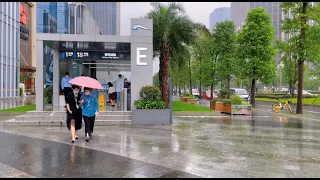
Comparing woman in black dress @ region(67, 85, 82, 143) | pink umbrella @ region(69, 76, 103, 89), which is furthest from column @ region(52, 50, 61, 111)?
pink umbrella @ region(69, 76, 103, 89)

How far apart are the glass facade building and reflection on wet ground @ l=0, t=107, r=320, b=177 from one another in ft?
107

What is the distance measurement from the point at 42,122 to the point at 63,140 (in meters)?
3.83

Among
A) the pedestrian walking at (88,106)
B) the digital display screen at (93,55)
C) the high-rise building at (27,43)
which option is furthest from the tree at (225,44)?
the high-rise building at (27,43)

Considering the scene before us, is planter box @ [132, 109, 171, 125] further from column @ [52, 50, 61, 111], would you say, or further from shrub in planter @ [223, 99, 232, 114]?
shrub in planter @ [223, 99, 232, 114]

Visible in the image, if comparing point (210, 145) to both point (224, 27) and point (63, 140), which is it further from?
point (224, 27)

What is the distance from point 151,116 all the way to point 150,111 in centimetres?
23

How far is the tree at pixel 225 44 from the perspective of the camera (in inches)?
1305

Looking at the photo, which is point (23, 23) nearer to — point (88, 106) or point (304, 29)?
point (304, 29)

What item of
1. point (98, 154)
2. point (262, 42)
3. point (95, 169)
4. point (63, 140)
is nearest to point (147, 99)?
point (63, 140)

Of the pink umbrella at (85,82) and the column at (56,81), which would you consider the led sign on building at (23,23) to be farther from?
the pink umbrella at (85,82)

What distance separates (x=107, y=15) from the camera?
1625 inches

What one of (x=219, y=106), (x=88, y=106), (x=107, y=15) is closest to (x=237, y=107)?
(x=219, y=106)

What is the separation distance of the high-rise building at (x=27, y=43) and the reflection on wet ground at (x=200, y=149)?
144 feet

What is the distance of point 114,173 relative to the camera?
5695 millimetres
